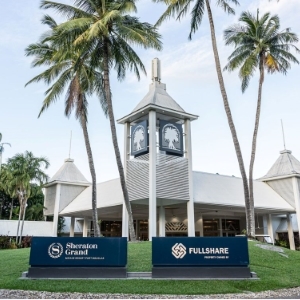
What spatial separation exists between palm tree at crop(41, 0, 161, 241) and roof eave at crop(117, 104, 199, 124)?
325cm

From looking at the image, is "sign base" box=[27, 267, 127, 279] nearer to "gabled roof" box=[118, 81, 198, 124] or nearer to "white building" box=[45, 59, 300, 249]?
"white building" box=[45, 59, 300, 249]

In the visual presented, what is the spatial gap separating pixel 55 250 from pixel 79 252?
2.80 ft

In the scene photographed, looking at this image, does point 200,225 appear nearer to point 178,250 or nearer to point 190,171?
point 190,171

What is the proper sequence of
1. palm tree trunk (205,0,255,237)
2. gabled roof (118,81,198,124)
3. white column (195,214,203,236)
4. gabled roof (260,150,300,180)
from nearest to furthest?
1. palm tree trunk (205,0,255,237)
2. gabled roof (118,81,198,124)
3. gabled roof (260,150,300,180)
4. white column (195,214,203,236)

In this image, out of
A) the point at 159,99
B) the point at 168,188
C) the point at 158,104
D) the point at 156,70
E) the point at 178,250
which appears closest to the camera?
the point at 178,250

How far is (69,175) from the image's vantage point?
3344cm

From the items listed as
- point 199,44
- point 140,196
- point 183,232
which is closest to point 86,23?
point 199,44

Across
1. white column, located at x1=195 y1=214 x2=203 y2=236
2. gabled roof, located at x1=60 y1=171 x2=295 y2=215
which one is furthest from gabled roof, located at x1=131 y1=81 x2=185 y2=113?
white column, located at x1=195 y1=214 x2=203 y2=236

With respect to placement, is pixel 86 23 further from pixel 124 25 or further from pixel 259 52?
pixel 259 52

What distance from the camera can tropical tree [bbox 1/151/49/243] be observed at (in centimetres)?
3659

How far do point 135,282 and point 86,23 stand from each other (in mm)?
13200

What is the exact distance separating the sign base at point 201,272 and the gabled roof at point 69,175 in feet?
73.9

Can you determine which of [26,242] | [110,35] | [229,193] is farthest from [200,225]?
[110,35]

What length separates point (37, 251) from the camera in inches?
472
